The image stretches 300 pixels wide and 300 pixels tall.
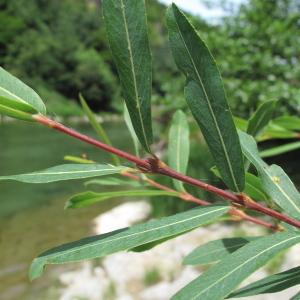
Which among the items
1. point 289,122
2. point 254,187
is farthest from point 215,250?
point 289,122

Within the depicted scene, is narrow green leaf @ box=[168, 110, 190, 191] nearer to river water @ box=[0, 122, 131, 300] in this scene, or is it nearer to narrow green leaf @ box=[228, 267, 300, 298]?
narrow green leaf @ box=[228, 267, 300, 298]

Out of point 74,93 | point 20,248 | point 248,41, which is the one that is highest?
point 74,93

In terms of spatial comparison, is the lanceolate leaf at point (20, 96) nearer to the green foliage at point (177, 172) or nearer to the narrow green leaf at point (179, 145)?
the green foliage at point (177, 172)

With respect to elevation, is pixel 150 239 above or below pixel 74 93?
below

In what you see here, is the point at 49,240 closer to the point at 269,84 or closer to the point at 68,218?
the point at 68,218

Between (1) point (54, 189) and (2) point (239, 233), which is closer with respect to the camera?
(2) point (239, 233)

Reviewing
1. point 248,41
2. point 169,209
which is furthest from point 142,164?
point 169,209
